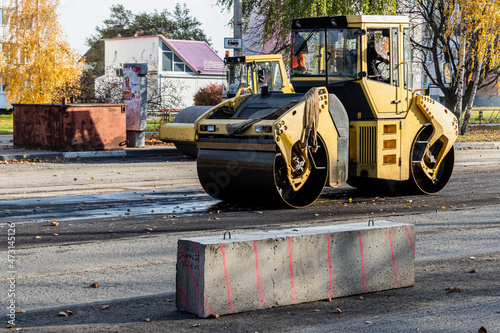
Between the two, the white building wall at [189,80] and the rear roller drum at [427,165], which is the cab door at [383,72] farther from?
the white building wall at [189,80]

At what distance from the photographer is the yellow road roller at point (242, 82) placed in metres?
20.0

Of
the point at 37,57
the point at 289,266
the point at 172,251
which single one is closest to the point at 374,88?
the point at 172,251

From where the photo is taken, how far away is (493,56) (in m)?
29.7

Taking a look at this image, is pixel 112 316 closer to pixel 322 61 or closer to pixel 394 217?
pixel 394 217

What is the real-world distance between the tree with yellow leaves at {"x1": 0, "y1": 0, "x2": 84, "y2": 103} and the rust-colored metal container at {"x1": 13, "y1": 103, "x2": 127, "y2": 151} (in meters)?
9.61

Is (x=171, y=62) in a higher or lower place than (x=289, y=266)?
higher

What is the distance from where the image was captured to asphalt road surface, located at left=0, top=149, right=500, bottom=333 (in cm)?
568

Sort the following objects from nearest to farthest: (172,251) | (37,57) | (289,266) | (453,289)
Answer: (289,266) → (453,289) → (172,251) → (37,57)

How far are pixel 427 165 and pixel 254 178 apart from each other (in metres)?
3.92

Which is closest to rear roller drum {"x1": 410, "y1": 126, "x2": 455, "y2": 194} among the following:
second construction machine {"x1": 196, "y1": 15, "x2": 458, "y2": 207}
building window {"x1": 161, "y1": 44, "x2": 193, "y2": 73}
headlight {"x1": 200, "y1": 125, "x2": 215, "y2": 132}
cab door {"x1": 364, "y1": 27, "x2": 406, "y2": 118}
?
second construction machine {"x1": 196, "y1": 15, "x2": 458, "y2": 207}

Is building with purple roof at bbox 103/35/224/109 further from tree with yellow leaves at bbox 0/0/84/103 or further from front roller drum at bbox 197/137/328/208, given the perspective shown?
front roller drum at bbox 197/137/328/208

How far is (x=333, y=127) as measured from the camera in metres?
11.6

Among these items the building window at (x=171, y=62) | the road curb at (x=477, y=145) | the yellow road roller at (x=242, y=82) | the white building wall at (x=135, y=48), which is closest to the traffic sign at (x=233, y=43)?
the yellow road roller at (x=242, y=82)

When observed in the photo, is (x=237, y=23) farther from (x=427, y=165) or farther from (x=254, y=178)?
(x=254, y=178)
